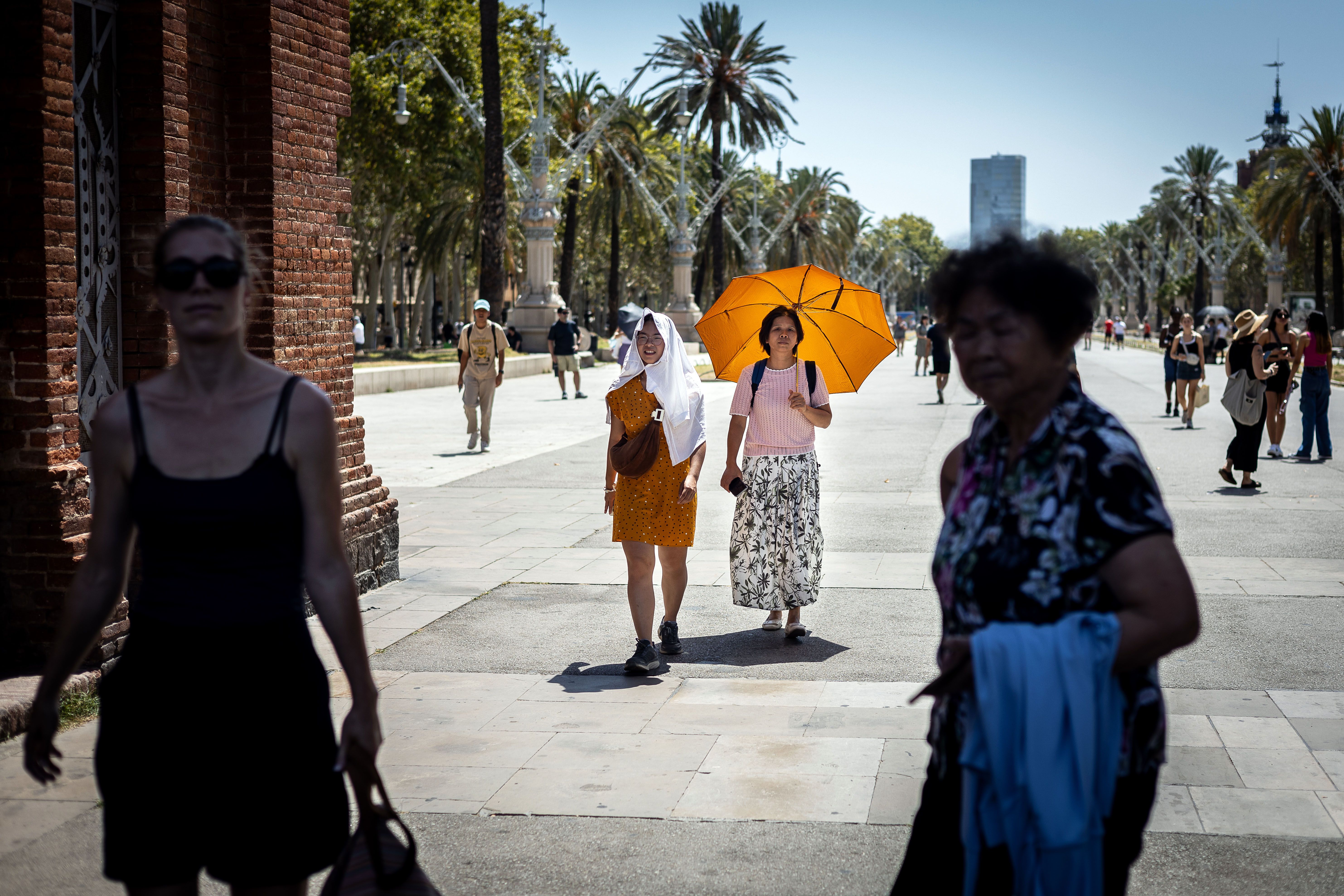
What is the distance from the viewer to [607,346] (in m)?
49.0

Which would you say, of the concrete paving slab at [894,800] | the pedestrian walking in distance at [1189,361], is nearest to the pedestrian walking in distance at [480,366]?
the pedestrian walking in distance at [1189,361]

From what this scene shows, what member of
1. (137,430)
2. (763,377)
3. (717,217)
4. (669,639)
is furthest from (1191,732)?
(717,217)

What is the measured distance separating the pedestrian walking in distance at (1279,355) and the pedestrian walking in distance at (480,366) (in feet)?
28.8

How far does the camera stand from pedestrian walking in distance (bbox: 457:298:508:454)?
695 inches

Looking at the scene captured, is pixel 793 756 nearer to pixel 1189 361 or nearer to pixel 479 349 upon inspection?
pixel 479 349

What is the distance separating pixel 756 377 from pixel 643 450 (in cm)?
107

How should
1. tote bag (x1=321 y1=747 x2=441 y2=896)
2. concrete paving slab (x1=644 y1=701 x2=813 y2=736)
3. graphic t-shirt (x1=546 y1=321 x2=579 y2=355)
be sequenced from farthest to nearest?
graphic t-shirt (x1=546 y1=321 x2=579 y2=355) → concrete paving slab (x1=644 y1=701 x2=813 y2=736) → tote bag (x1=321 y1=747 x2=441 y2=896)

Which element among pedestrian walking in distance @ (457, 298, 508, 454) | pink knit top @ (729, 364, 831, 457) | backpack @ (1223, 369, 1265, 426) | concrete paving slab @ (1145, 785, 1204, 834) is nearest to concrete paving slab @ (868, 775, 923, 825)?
concrete paving slab @ (1145, 785, 1204, 834)

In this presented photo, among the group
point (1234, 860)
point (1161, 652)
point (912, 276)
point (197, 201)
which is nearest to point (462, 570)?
point (197, 201)

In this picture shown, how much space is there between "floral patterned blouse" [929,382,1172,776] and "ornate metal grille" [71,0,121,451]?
5548 millimetres

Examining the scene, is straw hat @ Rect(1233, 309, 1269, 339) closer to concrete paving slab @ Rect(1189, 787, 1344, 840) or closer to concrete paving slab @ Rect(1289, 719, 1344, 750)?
concrete paving slab @ Rect(1289, 719, 1344, 750)

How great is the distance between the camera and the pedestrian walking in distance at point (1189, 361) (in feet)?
68.8

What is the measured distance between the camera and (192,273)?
279cm

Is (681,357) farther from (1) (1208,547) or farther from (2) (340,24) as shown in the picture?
(1) (1208,547)
